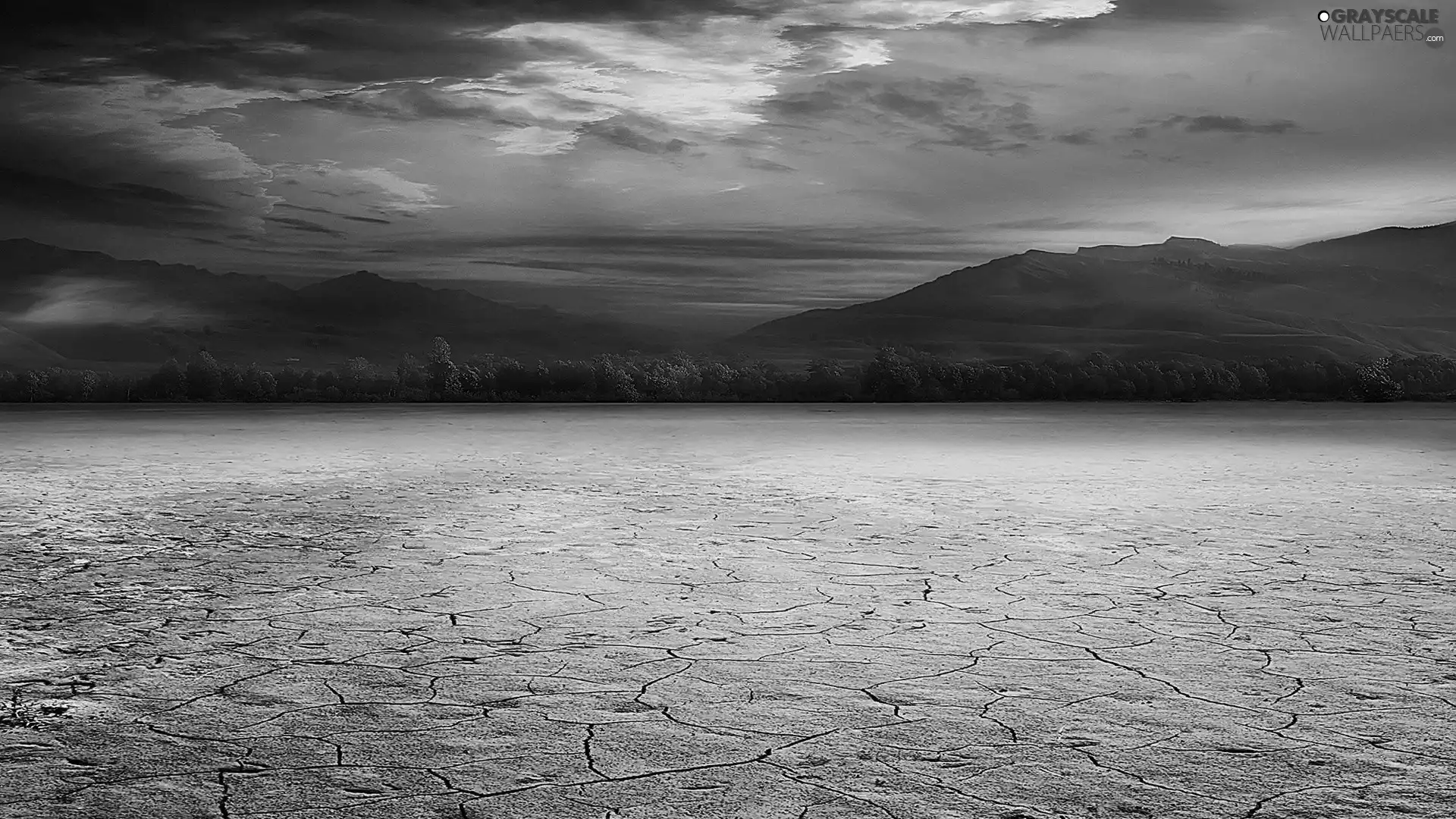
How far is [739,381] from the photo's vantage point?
1193 inches

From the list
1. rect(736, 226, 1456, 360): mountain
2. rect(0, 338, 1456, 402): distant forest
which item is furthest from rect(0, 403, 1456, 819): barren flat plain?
rect(736, 226, 1456, 360): mountain

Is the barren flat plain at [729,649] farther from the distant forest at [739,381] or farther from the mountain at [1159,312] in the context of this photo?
the mountain at [1159,312]

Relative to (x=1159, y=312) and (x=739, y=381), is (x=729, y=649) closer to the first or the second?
(x=739, y=381)

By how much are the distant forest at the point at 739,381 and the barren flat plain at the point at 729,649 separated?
2042cm

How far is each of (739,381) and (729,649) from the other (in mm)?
26522

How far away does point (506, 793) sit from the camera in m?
2.52

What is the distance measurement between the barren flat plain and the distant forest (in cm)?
2042

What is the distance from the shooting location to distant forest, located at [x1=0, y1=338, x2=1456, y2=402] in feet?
92.5

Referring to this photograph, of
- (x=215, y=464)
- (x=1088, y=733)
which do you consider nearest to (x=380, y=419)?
(x=215, y=464)

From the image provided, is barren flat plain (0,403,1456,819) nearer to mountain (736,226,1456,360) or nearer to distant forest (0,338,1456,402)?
distant forest (0,338,1456,402)

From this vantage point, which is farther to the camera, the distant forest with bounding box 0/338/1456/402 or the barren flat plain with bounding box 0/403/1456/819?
the distant forest with bounding box 0/338/1456/402

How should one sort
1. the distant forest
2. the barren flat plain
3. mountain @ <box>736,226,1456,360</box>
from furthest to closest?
mountain @ <box>736,226,1456,360</box> < the distant forest < the barren flat plain

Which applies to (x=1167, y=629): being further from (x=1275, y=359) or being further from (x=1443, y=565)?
(x=1275, y=359)

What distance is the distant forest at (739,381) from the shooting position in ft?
92.5
